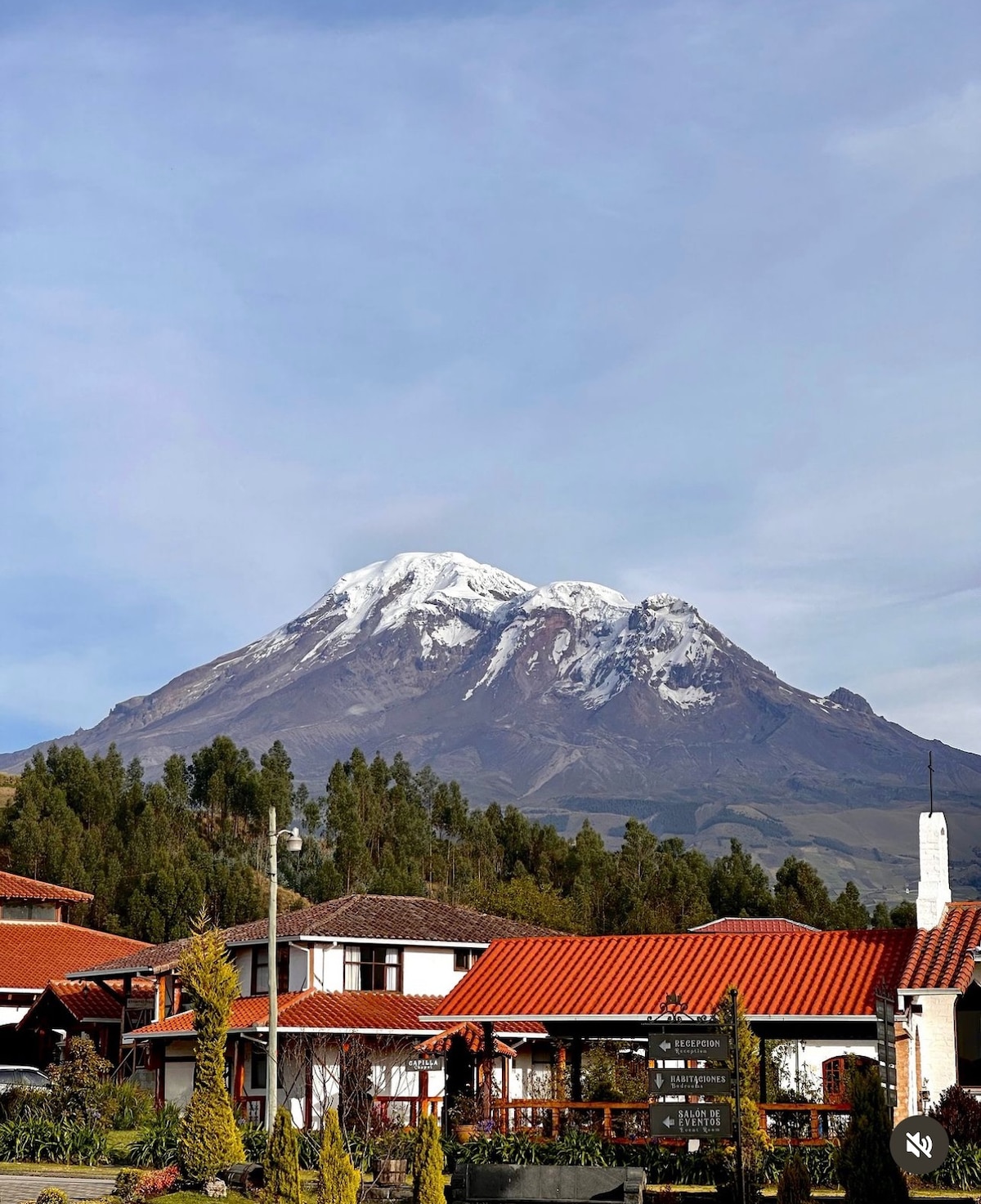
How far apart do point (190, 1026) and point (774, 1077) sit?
620 inches

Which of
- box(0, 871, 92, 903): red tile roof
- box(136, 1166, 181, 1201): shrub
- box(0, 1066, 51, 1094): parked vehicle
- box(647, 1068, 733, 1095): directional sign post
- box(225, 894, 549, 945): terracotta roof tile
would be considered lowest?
box(136, 1166, 181, 1201): shrub

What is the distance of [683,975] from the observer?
120 feet

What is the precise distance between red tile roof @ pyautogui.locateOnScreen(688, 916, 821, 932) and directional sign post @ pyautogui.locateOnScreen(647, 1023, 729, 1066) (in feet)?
166

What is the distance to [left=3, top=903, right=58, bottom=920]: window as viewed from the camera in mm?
62750

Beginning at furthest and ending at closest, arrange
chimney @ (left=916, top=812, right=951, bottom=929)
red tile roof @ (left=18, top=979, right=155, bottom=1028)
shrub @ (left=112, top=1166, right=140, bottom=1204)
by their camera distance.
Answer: red tile roof @ (left=18, top=979, right=155, bottom=1028), chimney @ (left=916, top=812, right=951, bottom=929), shrub @ (left=112, top=1166, right=140, bottom=1204)

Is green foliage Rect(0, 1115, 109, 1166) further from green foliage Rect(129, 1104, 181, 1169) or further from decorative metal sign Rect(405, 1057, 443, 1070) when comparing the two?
A: decorative metal sign Rect(405, 1057, 443, 1070)

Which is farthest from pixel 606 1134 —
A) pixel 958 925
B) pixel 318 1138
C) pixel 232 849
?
pixel 232 849

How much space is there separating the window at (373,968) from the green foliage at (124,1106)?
6.77m

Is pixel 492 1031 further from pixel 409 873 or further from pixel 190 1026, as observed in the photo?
pixel 409 873

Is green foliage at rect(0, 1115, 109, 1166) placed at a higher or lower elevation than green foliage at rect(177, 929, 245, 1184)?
lower

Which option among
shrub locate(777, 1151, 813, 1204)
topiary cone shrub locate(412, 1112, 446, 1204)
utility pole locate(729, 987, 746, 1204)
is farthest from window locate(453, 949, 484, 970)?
shrub locate(777, 1151, 813, 1204)

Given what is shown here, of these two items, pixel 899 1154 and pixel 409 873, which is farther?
pixel 409 873

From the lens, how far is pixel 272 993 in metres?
31.1

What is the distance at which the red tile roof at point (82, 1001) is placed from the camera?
49.9 metres
